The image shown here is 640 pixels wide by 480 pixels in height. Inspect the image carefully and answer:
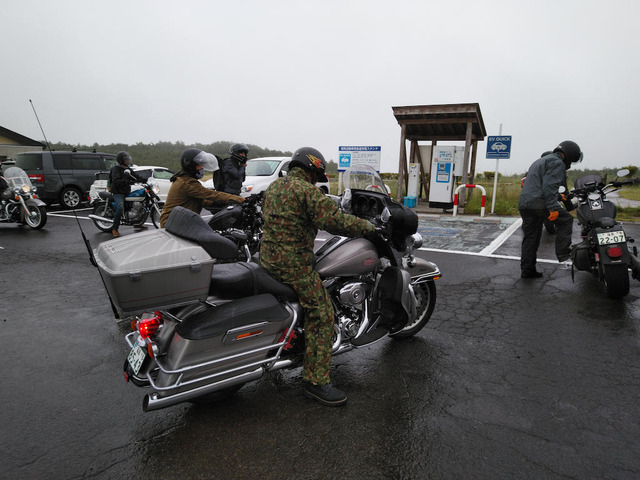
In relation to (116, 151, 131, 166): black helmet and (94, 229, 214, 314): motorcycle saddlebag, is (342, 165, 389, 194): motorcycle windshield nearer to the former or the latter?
(94, 229, 214, 314): motorcycle saddlebag

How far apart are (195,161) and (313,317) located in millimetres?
2969

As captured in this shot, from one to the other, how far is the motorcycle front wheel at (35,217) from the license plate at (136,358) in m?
9.50

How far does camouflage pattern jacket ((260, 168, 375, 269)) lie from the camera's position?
2.71 m

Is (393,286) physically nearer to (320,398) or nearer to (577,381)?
(320,398)

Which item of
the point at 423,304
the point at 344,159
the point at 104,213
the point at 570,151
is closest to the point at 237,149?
the point at 104,213

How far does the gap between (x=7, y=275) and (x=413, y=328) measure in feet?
19.7

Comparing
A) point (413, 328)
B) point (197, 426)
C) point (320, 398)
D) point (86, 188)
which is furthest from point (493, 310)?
point (86, 188)

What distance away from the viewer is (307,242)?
284cm

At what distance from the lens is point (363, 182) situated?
3514 millimetres

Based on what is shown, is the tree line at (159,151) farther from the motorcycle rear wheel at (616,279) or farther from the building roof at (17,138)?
the motorcycle rear wheel at (616,279)

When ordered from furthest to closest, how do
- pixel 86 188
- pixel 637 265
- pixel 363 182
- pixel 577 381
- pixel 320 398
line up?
pixel 86 188
pixel 637 265
pixel 363 182
pixel 577 381
pixel 320 398

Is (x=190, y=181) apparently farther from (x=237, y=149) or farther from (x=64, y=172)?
(x=64, y=172)

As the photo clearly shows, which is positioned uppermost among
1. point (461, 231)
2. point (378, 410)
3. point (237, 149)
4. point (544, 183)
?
point (237, 149)

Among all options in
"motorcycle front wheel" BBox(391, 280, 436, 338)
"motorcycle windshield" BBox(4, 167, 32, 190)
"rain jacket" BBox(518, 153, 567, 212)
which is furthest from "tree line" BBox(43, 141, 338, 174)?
"motorcycle front wheel" BBox(391, 280, 436, 338)
